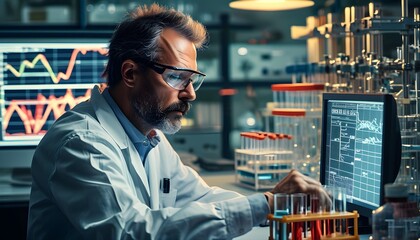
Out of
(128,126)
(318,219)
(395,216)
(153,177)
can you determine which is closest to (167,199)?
(153,177)

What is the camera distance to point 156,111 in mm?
1985

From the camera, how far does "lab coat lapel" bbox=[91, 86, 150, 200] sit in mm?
1941

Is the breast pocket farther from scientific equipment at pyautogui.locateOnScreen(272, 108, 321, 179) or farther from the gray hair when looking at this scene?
scientific equipment at pyautogui.locateOnScreen(272, 108, 321, 179)

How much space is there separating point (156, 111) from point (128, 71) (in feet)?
0.44

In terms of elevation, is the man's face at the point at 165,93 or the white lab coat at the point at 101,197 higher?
the man's face at the point at 165,93

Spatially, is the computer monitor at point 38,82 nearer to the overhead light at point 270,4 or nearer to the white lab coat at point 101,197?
the overhead light at point 270,4

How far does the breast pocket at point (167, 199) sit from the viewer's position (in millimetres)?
2222

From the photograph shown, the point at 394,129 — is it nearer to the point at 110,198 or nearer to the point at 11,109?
the point at 110,198

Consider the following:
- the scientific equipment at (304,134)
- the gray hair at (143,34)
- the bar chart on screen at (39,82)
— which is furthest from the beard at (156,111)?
the bar chart on screen at (39,82)

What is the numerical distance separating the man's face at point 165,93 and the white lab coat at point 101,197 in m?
0.09

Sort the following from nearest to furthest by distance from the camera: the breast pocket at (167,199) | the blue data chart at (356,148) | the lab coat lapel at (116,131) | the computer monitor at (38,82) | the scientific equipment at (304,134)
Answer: the blue data chart at (356,148) → the lab coat lapel at (116,131) → the breast pocket at (167,199) → the scientific equipment at (304,134) → the computer monitor at (38,82)

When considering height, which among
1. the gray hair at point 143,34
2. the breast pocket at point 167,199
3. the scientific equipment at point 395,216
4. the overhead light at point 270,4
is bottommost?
the breast pocket at point 167,199

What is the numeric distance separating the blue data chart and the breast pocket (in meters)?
0.50

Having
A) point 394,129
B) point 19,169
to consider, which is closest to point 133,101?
point 394,129
